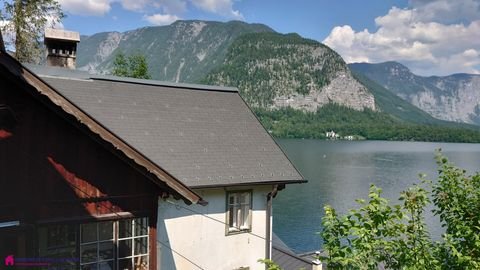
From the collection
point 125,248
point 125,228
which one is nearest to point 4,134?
point 125,228

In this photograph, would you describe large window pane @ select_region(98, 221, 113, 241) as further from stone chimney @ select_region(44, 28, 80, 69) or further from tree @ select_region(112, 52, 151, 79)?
tree @ select_region(112, 52, 151, 79)

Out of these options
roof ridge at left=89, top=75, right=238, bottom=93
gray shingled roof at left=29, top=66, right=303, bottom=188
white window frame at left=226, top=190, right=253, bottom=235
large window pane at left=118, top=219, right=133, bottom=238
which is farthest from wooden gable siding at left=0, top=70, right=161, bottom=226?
roof ridge at left=89, top=75, right=238, bottom=93

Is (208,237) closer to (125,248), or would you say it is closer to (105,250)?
(125,248)

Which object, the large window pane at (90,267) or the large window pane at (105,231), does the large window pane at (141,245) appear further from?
the large window pane at (90,267)

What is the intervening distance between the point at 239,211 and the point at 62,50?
970cm

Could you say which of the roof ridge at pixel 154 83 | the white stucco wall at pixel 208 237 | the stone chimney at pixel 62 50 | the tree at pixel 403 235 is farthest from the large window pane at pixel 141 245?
the stone chimney at pixel 62 50

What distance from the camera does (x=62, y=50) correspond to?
16.0 m

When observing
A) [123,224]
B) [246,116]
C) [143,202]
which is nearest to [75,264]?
[123,224]

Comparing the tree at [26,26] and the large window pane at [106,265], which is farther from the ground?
the tree at [26,26]

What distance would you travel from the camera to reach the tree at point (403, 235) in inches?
194

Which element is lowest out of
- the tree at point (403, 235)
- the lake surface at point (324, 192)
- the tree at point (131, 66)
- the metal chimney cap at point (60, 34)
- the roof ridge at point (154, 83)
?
the lake surface at point (324, 192)

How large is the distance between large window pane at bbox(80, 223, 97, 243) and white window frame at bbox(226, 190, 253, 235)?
4.59 metres

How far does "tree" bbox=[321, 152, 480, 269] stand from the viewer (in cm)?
493

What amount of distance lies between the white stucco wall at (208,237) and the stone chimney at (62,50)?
27.1 ft
